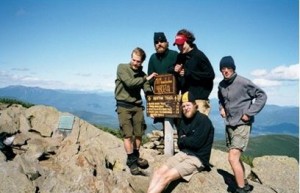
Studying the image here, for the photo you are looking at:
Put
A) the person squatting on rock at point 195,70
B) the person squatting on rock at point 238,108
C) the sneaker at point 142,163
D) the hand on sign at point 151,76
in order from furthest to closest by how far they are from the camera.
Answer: the sneaker at point 142,163 → the hand on sign at point 151,76 → the person squatting on rock at point 195,70 → the person squatting on rock at point 238,108

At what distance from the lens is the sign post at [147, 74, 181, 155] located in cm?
973

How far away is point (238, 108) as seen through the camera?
334 inches

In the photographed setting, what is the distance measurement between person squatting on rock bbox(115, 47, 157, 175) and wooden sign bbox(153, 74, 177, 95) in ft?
0.82

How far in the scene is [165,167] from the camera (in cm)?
823

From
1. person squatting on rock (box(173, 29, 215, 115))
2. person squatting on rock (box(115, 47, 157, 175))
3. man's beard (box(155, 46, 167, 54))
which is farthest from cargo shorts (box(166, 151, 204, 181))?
man's beard (box(155, 46, 167, 54))

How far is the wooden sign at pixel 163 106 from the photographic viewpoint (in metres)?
9.73

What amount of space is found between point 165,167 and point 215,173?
2.05m

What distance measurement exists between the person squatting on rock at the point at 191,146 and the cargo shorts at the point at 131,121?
199 centimetres

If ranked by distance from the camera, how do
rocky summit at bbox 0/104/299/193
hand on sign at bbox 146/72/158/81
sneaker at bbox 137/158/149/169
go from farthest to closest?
sneaker at bbox 137/158/149/169 → hand on sign at bbox 146/72/158/81 → rocky summit at bbox 0/104/299/193

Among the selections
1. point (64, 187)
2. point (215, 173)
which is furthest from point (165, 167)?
point (64, 187)

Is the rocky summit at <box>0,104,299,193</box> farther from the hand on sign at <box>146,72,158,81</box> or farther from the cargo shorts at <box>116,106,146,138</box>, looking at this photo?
the hand on sign at <box>146,72,158,81</box>

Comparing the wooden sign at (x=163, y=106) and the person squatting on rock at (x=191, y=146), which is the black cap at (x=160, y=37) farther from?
the person squatting on rock at (x=191, y=146)

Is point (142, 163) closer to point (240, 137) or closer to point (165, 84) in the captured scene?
point (165, 84)

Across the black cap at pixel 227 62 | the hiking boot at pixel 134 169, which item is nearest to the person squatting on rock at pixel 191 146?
the black cap at pixel 227 62
